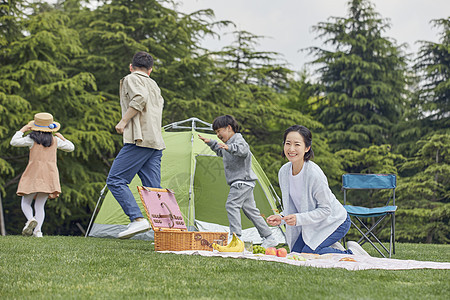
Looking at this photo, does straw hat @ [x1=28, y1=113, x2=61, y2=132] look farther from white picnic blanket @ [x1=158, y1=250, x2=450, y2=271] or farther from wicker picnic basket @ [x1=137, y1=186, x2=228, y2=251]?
white picnic blanket @ [x1=158, y1=250, x2=450, y2=271]

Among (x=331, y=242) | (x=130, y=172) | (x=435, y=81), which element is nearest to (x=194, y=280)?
(x=331, y=242)

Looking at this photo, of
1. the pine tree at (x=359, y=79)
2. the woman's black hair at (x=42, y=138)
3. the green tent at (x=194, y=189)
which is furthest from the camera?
the pine tree at (x=359, y=79)

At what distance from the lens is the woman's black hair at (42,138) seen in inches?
222

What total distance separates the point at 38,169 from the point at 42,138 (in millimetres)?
324

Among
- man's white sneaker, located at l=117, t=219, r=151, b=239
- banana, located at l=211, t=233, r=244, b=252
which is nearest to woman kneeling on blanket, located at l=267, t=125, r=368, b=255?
banana, located at l=211, t=233, r=244, b=252

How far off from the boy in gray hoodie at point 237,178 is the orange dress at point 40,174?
2.05m

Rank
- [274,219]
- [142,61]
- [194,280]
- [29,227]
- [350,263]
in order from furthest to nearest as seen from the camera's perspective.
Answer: [29,227] < [142,61] < [274,219] < [350,263] < [194,280]

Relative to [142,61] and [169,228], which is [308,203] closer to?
[169,228]

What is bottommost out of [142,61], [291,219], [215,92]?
[291,219]

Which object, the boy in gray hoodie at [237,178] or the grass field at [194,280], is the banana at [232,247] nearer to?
the grass field at [194,280]

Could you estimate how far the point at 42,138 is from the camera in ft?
18.6

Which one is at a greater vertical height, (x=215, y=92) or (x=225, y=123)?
(x=215, y=92)

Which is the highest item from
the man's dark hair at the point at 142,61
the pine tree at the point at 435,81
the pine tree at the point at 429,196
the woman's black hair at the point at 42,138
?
the pine tree at the point at 435,81

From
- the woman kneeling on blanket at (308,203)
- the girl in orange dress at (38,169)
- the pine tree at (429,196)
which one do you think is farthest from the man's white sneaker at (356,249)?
the pine tree at (429,196)
